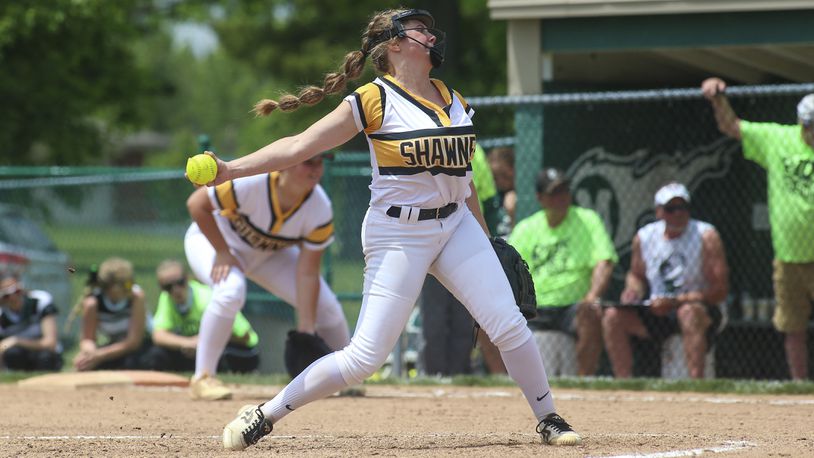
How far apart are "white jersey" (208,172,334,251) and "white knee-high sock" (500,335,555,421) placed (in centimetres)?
266

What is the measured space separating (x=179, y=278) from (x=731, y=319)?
4.38m

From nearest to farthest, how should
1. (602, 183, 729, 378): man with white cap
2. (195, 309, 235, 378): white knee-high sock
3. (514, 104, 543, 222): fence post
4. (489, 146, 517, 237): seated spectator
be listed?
(195, 309, 235, 378): white knee-high sock
(602, 183, 729, 378): man with white cap
(514, 104, 543, 222): fence post
(489, 146, 517, 237): seated spectator

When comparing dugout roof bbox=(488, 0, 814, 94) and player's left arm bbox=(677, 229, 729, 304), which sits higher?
dugout roof bbox=(488, 0, 814, 94)

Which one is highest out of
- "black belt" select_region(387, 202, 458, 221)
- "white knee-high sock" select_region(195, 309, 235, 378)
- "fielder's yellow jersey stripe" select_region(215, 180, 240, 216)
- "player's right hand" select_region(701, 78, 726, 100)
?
"player's right hand" select_region(701, 78, 726, 100)

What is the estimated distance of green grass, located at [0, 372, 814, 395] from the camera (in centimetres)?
825

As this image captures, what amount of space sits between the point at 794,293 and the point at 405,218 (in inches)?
168

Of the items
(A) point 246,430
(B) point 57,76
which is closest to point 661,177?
(A) point 246,430

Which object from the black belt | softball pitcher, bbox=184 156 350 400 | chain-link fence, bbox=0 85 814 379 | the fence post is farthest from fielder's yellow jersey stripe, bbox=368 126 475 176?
the fence post

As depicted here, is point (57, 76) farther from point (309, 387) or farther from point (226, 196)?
point (309, 387)

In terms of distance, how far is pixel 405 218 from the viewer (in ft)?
17.0

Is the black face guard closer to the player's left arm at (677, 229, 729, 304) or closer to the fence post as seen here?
the player's left arm at (677, 229, 729, 304)

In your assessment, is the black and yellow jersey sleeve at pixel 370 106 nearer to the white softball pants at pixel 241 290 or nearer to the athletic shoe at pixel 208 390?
the white softball pants at pixel 241 290

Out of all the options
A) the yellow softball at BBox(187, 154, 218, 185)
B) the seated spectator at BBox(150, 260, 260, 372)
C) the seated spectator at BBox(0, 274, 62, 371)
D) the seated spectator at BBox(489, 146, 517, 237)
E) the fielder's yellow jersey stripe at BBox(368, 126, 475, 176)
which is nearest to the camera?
the yellow softball at BBox(187, 154, 218, 185)

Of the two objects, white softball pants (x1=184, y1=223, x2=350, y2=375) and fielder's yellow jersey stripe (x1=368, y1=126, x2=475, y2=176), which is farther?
white softball pants (x1=184, y1=223, x2=350, y2=375)
